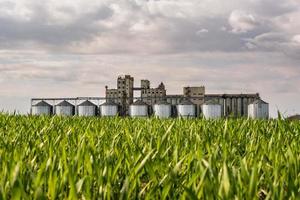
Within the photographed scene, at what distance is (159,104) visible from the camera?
48.2m

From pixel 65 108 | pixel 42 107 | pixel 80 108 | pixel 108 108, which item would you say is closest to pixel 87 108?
pixel 80 108

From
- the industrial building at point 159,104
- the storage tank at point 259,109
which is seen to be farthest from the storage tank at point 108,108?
the storage tank at point 259,109

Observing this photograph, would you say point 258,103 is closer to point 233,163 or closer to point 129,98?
point 129,98

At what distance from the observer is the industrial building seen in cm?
4788

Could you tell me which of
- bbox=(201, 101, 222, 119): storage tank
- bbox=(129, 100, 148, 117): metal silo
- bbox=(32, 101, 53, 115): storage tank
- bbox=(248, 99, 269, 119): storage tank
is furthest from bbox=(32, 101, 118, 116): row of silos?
bbox=(248, 99, 269, 119): storage tank

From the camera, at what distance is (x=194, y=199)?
4.87 ft

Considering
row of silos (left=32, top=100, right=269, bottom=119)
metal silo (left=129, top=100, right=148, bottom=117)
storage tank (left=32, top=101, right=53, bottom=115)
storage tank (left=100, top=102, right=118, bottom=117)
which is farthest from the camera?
storage tank (left=32, top=101, right=53, bottom=115)

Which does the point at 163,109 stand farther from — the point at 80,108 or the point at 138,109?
the point at 80,108

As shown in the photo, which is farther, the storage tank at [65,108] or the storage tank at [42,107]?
the storage tank at [42,107]

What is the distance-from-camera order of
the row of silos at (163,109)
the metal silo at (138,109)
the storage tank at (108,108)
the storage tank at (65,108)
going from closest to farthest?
the row of silos at (163,109), the metal silo at (138,109), the storage tank at (108,108), the storage tank at (65,108)

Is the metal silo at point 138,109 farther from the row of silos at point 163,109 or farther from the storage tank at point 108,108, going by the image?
the storage tank at point 108,108

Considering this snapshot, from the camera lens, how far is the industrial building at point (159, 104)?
1885 inches

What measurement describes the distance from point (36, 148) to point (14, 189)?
1.88m

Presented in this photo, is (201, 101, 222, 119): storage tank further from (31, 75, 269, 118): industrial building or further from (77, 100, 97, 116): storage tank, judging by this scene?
(77, 100, 97, 116): storage tank
